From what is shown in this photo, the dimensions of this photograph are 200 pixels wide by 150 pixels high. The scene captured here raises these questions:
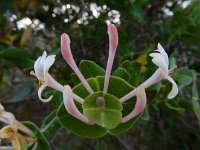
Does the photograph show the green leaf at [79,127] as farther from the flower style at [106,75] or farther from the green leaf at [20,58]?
the green leaf at [20,58]

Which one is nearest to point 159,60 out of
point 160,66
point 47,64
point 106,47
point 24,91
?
point 160,66

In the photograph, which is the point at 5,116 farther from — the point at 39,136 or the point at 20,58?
the point at 20,58

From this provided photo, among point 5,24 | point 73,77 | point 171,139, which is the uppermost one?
point 73,77

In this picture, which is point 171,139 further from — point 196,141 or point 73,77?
point 73,77

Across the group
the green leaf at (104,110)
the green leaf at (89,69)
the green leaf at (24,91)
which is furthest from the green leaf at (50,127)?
the green leaf at (24,91)

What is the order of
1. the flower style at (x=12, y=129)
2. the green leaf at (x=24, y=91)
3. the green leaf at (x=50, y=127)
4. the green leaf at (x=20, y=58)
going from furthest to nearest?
1. the green leaf at (x=24, y=91)
2. the green leaf at (x=20, y=58)
3. the green leaf at (x=50, y=127)
4. the flower style at (x=12, y=129)

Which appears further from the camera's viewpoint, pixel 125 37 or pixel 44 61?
pixel 125 37

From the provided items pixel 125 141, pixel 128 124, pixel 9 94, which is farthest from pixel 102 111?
pixel 9 94

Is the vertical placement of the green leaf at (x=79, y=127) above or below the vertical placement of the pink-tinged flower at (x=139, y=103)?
below
